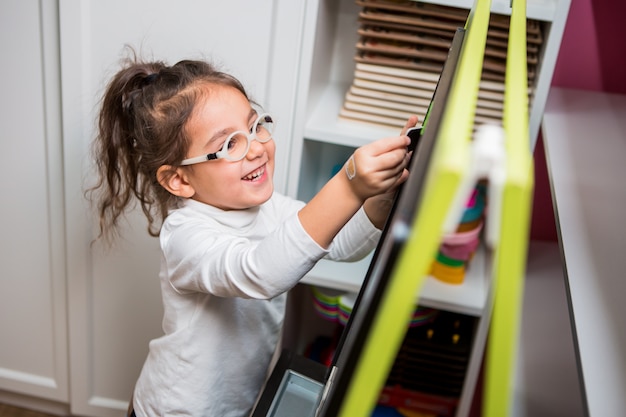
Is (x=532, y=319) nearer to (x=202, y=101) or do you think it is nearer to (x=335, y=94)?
(x=335, y=94)

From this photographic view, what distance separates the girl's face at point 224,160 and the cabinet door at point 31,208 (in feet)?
1.58

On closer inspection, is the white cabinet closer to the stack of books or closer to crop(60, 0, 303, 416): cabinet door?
crop(60, 0, 303, 416): cabinet door

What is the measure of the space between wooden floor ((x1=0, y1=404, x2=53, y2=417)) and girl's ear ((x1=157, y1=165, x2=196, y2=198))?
103cm

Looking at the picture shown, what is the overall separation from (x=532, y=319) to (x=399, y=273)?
3.39ft

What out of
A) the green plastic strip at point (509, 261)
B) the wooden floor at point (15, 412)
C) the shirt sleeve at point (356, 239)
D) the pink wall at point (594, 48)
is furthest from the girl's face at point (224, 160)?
the wooden floor at point (15, 412)

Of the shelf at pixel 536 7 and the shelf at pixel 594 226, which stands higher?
the shelf at pixel 536 7

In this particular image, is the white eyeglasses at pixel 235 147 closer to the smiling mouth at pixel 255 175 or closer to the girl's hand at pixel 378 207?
the smiling mouth at pixel 255 175

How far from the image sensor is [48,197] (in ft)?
4.67

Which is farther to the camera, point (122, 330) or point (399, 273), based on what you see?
point (122, 330)

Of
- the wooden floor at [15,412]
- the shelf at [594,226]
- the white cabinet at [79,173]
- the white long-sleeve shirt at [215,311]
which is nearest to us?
the shelf at [594,226]

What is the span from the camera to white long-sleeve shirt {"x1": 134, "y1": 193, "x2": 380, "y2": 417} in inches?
34.3

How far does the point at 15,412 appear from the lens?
173 cm

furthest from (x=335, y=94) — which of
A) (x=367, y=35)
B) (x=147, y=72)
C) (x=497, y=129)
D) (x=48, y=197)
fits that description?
(x=497, y=129)

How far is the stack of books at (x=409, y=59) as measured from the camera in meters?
1.18
